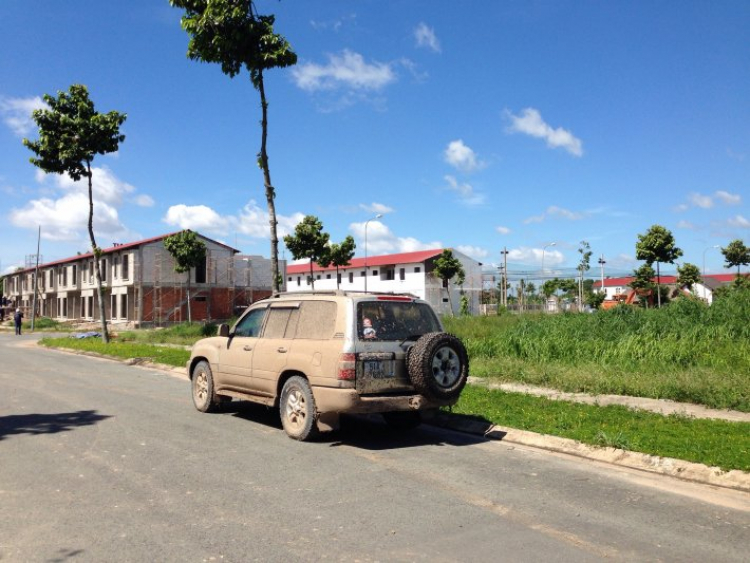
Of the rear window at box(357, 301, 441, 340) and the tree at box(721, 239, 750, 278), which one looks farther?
the tree at box(721, 239, 750, 278)

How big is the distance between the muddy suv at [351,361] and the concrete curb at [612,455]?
2.91 ft

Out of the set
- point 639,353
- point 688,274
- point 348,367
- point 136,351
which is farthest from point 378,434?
point 688,274

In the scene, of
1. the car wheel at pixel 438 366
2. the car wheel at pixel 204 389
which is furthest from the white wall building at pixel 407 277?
the car wheel at pixel 438 366

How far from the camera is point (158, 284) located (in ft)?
156

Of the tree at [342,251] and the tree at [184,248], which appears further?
the tree at [342,251]

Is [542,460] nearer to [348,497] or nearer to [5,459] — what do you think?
[348,497]

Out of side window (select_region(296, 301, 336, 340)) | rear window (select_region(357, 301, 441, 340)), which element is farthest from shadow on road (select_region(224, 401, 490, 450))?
rear window (select_region(357, 301, 441, 340))

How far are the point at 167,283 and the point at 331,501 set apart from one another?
150 ft

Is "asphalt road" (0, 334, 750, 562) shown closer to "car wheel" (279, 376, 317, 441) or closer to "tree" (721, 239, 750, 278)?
"car wheel" (279, 376, 317, 441)

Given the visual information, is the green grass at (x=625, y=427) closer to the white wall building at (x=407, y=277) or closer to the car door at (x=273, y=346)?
the car door at (x=273, y=346)

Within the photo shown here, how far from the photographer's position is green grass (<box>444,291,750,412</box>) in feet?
34.8

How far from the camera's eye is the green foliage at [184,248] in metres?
43.5

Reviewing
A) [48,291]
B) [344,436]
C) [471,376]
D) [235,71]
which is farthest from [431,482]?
[48,291]

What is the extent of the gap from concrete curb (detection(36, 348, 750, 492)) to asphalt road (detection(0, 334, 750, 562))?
0.74ft
